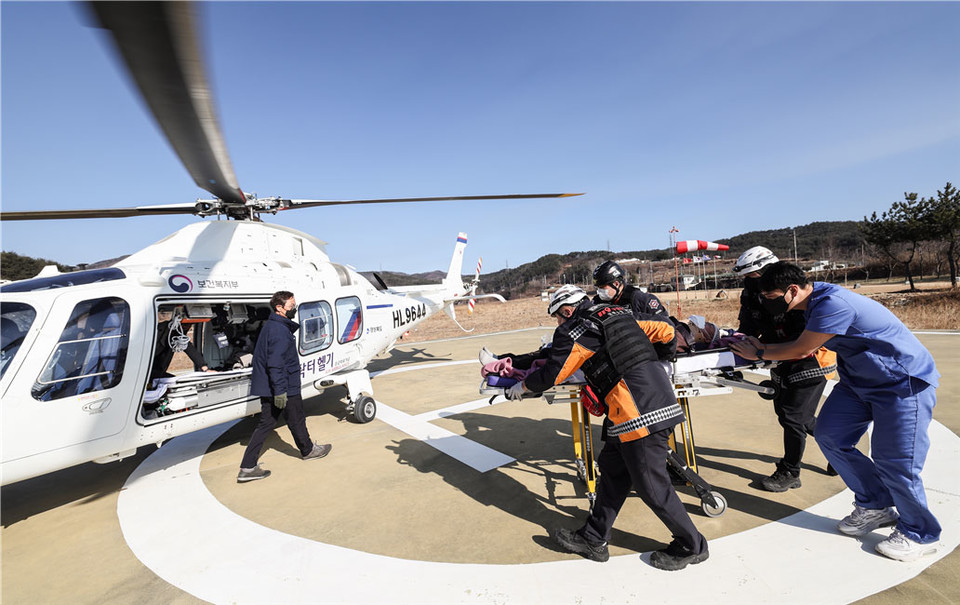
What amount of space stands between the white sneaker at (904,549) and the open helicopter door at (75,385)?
239 inches

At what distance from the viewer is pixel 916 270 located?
48.2 metres

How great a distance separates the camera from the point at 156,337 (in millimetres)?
4137

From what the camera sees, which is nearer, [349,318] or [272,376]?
[272,376]

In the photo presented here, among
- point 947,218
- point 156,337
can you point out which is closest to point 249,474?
point 156,337

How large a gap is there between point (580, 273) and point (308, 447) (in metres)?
115

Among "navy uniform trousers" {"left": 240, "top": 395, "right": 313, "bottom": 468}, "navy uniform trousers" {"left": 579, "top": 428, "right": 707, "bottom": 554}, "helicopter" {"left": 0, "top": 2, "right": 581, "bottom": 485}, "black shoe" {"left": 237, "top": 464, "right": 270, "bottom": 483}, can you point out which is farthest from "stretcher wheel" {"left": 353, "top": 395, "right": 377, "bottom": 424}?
"navy uniform trousers" {"left": 579, "top": 428, "right": 707, "bottom": 554}

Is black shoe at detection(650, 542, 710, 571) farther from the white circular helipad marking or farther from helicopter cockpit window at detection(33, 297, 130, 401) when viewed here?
helicopter cockpit window at detection(33, 297, 130, 401)

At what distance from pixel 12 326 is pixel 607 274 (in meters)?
5.19

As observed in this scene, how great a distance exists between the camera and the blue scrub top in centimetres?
244

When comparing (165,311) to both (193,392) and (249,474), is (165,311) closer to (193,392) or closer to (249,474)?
(193,392)

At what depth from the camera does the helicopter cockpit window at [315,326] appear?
227 inches

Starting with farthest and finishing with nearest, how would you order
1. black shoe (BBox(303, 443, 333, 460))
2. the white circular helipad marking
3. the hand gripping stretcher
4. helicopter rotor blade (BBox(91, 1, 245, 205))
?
black shoe (BBox(303, 443, 333, 460))
the hand gripping stretcher
the white circular helipad marking
helicopter rotor blade (BBox(91, 1, 245, 205))

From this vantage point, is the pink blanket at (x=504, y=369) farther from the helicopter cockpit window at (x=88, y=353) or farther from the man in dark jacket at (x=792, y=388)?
the helicopter cockpit window at (x=88, y=353)

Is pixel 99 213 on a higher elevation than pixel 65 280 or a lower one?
higher
